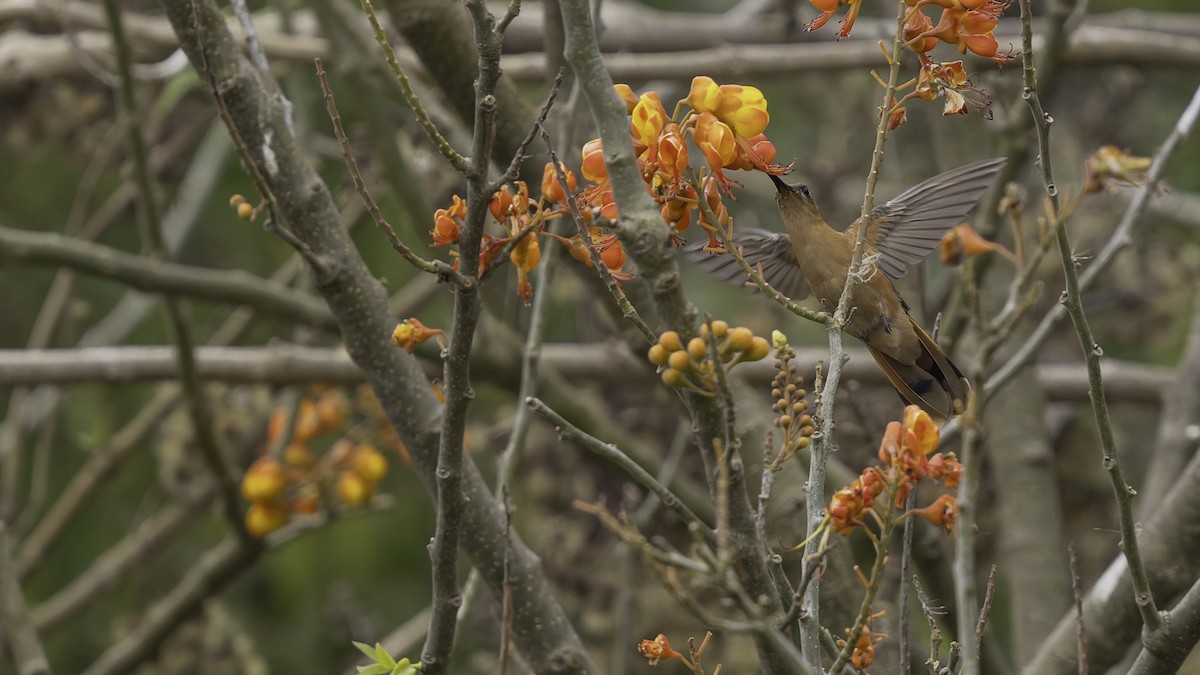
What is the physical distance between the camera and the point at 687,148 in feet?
4.73

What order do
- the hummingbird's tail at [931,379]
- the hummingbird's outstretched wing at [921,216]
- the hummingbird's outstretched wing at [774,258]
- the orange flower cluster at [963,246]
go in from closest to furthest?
the orange flower cluster at [963,246]
the hummingbird's outstretched wing at [921,216]
the hummingbird's tail at [931,379]
the hummingbird's outstretched wing at [774,258]

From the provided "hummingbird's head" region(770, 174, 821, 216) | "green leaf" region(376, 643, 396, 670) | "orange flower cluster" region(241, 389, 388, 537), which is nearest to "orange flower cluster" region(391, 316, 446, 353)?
"green leaf" region(376, 643, 396, 670)

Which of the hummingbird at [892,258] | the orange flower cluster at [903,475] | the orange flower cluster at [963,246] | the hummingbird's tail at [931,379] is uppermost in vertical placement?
the hummingbird at [892,258]

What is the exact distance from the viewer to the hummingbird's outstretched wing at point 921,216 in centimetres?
217

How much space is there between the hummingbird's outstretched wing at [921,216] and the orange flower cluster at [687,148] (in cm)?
79

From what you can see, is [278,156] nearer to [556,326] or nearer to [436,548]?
[436,548]

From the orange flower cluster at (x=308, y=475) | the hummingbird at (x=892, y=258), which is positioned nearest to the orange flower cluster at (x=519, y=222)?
the hummingbird at (x=892, y=258)

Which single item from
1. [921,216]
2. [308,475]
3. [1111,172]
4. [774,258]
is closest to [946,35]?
[1111,172]

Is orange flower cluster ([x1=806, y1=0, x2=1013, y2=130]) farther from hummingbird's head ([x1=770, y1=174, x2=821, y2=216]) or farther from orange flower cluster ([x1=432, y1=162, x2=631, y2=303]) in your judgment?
hummingbird's head ([x1=770, y1=174, x2=821, y2=216])

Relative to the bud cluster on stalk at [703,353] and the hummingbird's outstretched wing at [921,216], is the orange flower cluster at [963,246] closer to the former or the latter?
the bud cluster on stalk at [703,353]

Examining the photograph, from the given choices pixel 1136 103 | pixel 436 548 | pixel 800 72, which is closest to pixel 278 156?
pixel 436 548

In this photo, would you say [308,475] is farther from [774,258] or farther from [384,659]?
[384,659]

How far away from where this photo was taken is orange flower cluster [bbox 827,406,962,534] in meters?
1.30

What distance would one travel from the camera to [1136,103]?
197 inches
